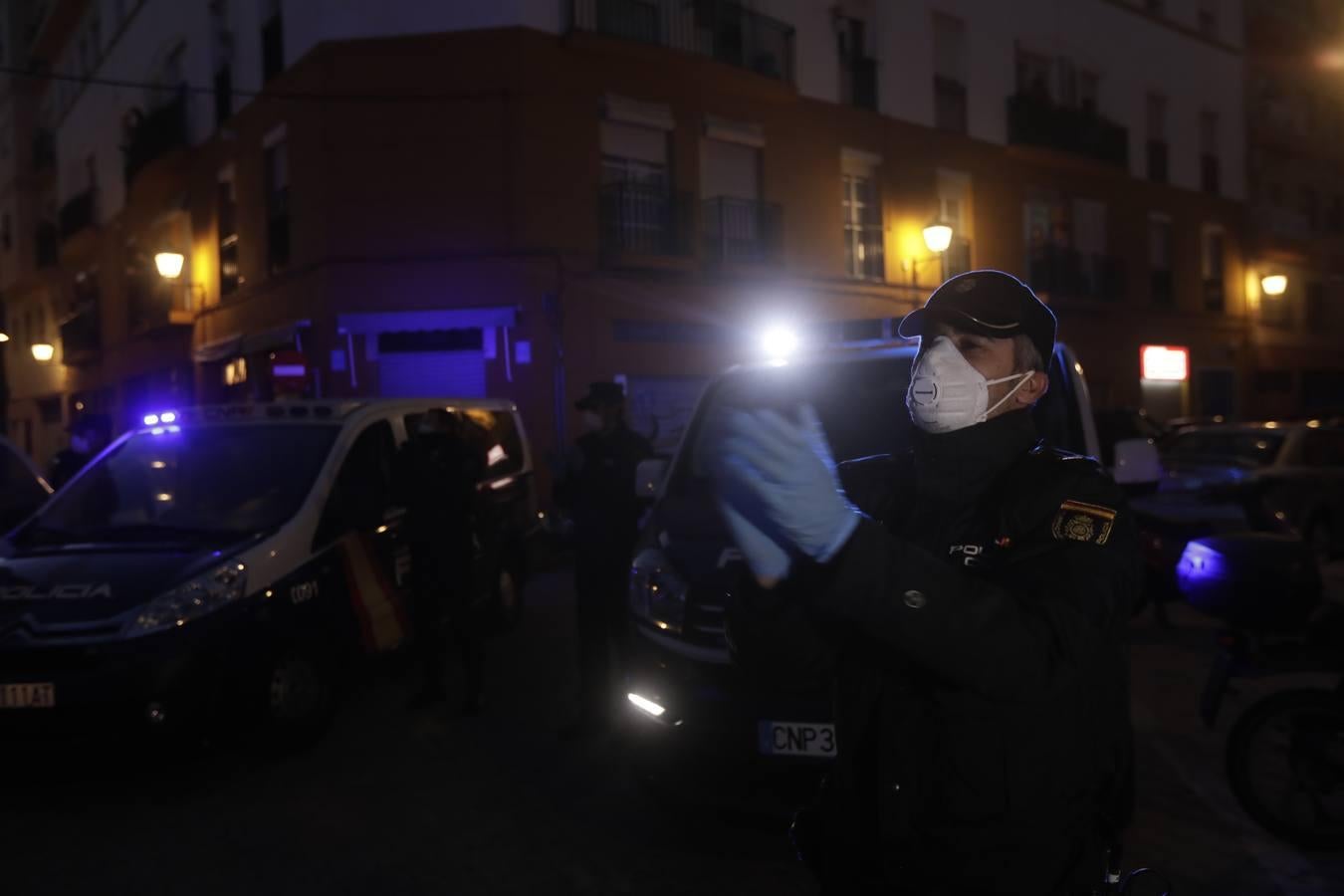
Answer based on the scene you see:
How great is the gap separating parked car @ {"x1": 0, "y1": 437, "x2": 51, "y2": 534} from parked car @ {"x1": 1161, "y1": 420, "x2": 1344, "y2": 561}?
9.78m

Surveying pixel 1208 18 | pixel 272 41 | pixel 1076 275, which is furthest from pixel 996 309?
pixel 1208 18

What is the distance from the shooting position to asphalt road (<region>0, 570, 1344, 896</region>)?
358 cm

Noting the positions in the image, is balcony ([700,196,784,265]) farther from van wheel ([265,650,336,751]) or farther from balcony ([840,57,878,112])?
van wheel ([265,650,336,751])

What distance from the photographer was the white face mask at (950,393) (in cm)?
162

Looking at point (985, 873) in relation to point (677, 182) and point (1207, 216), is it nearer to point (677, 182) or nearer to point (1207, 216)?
point (677, 182)

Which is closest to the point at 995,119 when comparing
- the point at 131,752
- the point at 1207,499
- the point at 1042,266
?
the point at 1042,266

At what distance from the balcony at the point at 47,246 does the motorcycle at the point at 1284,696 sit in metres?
32.1

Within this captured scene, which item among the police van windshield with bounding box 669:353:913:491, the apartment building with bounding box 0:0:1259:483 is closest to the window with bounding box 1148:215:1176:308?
the apartment building with bounding box 0:0:1259:483

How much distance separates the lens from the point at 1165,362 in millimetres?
25844

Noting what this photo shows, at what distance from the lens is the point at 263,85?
16.8 m

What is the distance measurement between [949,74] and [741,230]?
23.1 feet

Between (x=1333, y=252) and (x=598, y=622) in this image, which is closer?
(x=598, y=622)

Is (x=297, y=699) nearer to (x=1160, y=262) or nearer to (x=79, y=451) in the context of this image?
(x=79, y=451)

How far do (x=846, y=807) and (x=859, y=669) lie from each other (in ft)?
0.72
